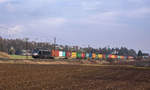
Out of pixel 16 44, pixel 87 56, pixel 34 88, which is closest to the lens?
pixel 34 88

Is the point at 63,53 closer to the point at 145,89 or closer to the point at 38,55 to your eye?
the point at 38,55

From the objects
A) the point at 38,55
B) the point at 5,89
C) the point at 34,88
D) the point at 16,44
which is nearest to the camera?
the point at 5,89

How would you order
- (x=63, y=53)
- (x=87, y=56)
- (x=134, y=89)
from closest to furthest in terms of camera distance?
(x=134, y=89) < (x=63, y=53) < (x=87, y=56)

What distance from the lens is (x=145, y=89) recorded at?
16484mm

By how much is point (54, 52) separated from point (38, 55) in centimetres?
819

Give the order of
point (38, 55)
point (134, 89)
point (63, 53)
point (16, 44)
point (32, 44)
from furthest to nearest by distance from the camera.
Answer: point (32, 44) < point (16, 44) < point (63, 53) < point (38, 55) < point (134, 89)

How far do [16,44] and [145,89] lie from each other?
16379 centimetres

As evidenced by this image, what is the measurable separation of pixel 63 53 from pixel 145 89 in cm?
6700

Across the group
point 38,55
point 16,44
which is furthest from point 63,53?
point 16,44

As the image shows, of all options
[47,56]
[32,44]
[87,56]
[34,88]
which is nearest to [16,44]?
[32,44]

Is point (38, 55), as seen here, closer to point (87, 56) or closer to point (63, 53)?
point (63, 53)

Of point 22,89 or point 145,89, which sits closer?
point 22,89

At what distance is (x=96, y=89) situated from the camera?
1506cm

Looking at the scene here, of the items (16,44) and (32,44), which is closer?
(16,44)
